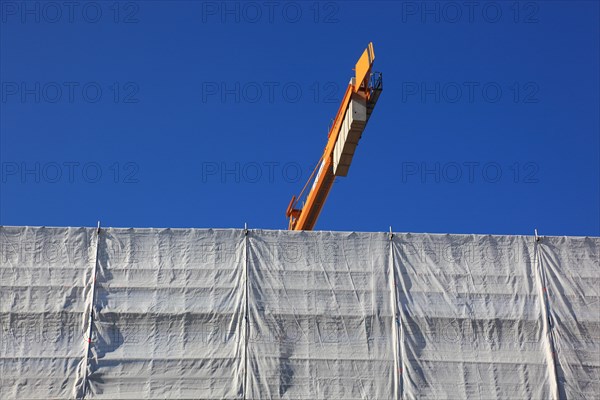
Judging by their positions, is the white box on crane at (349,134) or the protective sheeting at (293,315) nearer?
the protective sheeting at (293,315)

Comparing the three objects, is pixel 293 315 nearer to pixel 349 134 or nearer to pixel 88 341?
pixel 88 341

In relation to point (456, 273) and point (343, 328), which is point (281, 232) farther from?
point (456, 273)

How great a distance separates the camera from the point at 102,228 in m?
21.8

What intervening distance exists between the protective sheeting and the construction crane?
14.6ft

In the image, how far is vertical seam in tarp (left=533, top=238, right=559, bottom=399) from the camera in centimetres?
2103

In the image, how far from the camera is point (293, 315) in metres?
21.2

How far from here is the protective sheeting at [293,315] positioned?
20.4 m

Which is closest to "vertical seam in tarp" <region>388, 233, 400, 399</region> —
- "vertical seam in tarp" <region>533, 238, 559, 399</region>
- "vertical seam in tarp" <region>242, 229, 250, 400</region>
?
"vertical seam in tarp" <region>242, 229, 250, 400</region>

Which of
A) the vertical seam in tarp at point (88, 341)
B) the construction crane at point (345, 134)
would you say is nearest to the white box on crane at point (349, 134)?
the construction crane at point (345, 134)

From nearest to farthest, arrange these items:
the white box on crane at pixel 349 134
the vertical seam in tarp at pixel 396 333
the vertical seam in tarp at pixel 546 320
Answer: the vertical seam in tarp at pixel 396 333 → the vertical seam in tarp at pixel 546 320 → the white box on crane at pixel 349 134

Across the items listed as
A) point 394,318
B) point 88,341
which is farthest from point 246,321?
point 88,341

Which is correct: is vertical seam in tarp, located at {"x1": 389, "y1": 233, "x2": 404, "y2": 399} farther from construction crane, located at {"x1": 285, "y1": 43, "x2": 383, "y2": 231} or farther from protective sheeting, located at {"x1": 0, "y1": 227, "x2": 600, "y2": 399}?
construction crane, located at {"x1": 285, "y1": 43, "x2": 383, "y2": 231}

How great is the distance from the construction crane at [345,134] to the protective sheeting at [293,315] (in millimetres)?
4462

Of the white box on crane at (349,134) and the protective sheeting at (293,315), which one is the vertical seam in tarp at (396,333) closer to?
the protective sheeting at (293,315)
